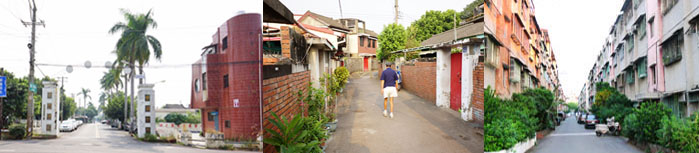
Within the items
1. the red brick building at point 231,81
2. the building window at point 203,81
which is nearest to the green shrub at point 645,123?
the red brick building at point 231,81

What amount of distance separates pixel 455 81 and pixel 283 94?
97 centimetres

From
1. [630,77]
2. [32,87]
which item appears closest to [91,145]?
[32,87]

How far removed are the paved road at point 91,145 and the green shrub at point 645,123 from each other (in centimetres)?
328

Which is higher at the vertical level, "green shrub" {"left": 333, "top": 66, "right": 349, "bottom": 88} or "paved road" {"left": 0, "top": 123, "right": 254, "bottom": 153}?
"green shrub" {"left": 333, "top": 66, "right": 349, "bottom": 88}

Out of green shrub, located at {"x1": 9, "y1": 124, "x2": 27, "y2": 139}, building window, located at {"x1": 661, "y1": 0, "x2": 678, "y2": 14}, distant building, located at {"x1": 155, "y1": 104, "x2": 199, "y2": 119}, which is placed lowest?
green shrub, located at {"x1": 9, "y1": 124, "x2": 27, "y2": 139}

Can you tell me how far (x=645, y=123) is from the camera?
2850mm

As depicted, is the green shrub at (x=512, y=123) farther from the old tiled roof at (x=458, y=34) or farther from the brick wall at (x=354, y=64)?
the brick wall at (x=354, y=64)

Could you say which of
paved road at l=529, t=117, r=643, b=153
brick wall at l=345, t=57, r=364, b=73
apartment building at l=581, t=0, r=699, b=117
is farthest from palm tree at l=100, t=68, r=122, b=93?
apartment building at l=581, t=0, r=699, b=117

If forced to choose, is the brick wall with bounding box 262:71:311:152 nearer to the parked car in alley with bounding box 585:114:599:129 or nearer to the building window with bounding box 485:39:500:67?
the building window with bounding box 485:39:500:67

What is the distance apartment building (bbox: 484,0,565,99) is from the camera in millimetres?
2371

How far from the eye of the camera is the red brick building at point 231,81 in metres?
2.51

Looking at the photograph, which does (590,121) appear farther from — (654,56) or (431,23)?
(431,23)

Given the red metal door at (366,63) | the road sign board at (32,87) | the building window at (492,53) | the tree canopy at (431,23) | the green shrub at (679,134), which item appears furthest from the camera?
the road sign board at (32,87)

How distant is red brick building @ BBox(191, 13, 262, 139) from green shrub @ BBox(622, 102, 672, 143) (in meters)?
2.84
